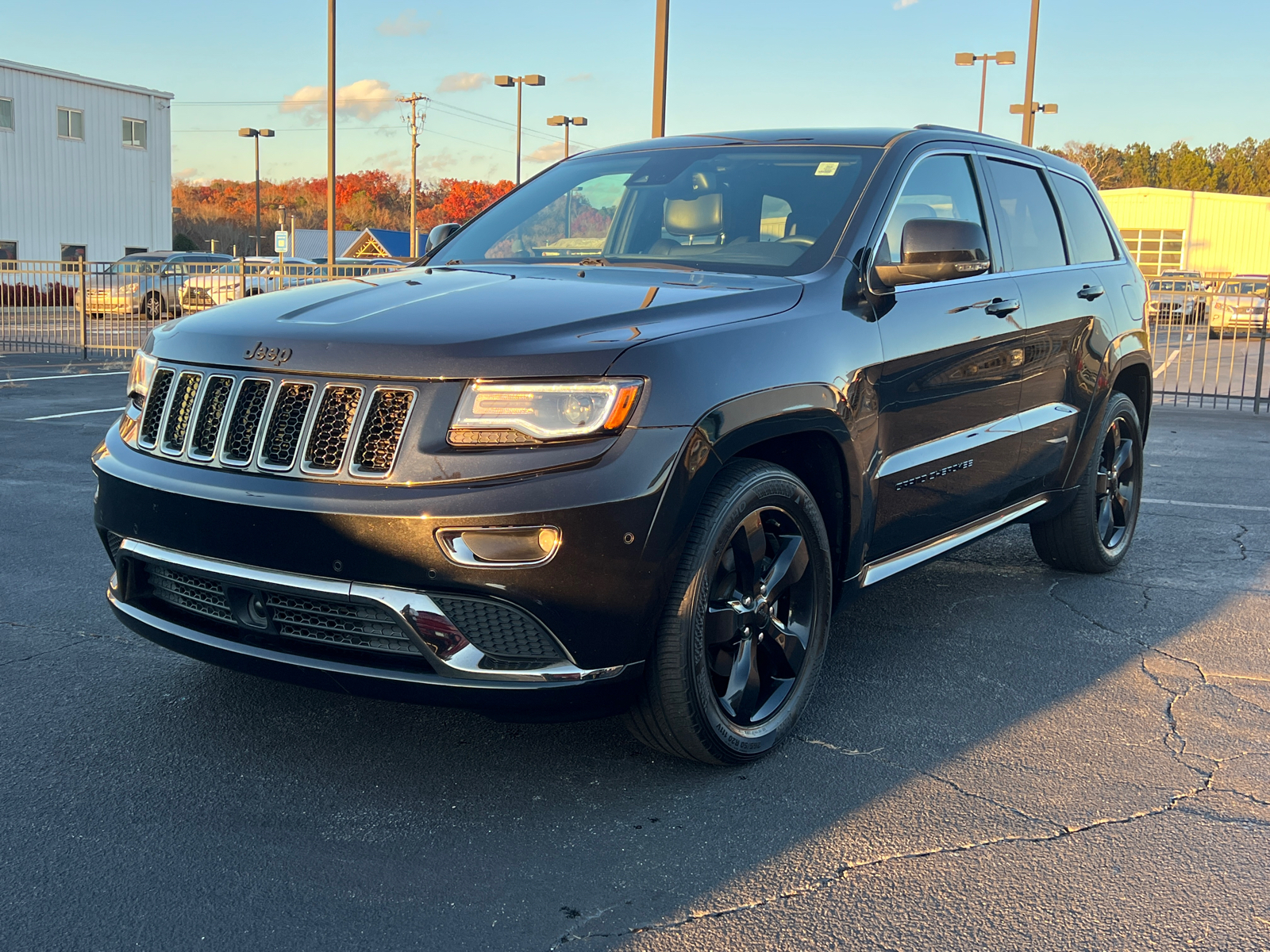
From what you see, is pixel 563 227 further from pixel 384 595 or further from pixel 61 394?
pixel 61 394

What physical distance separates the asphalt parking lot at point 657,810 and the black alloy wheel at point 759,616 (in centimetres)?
21

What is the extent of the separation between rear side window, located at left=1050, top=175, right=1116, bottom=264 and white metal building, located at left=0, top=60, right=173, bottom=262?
40796 millimetres

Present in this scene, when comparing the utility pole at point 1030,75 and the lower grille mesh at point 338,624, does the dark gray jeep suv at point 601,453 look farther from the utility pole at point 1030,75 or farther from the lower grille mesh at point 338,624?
the utility pole at point 1030,75

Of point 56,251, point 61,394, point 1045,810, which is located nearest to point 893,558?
point 1045,810

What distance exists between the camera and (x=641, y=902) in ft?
8.73

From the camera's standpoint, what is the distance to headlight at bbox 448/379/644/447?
286cm

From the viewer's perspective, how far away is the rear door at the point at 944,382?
388cm

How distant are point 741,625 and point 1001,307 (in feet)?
6.16

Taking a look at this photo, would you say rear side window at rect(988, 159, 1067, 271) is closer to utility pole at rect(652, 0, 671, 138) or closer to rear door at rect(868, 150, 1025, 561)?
rear door at rect(868, 150, 1025, 561)

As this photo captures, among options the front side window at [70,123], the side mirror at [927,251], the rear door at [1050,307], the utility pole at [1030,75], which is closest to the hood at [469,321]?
the side mirror at [927,251]

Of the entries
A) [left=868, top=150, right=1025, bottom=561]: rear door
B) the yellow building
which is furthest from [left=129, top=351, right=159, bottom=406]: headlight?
the yellow building

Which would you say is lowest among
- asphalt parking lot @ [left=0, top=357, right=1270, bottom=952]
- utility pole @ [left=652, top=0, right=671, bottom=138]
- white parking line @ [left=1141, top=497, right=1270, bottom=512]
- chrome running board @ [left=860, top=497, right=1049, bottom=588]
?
asphalt parking lot @ [left=0, top=357, right=1270, bottom=952]

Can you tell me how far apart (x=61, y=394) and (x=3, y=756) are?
1056 centimetres

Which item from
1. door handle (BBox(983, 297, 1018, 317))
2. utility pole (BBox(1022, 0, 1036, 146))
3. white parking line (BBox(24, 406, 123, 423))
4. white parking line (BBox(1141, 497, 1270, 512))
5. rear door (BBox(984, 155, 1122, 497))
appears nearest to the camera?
door handle (BBox(983, 297, 1018, 317))
